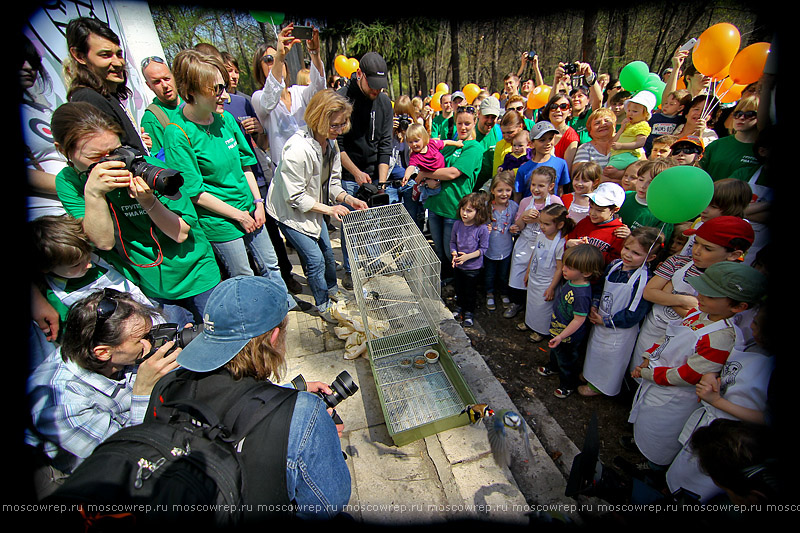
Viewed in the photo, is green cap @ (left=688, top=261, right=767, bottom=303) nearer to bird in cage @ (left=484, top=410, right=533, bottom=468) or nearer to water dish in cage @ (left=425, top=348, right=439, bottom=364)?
bird in cage @ (left=484, top=410, right=533, bottom=468)

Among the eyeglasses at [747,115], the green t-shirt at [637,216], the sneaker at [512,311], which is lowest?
the sneaker at [512,311]

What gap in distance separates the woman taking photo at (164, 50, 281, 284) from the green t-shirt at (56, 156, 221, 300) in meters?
0.22

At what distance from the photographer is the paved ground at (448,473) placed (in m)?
1.95

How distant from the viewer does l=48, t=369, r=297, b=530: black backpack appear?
875 mm

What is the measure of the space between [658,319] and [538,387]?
111 centimetres

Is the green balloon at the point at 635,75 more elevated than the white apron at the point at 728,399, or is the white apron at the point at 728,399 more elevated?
the green balloon at the point at 635,75

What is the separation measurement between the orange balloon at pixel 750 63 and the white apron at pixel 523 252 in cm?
259

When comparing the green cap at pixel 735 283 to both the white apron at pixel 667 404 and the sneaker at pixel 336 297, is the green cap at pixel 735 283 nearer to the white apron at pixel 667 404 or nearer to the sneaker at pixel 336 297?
the white apron at pixel 667 404

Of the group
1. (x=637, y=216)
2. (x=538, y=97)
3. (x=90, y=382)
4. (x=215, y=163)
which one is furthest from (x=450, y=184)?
(x=538, y=97)

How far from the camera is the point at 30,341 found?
1755 millimetres

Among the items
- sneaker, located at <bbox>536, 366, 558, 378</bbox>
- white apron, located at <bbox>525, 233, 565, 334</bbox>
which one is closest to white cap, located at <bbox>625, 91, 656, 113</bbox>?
white apron, located at <bbox>525, 233, 565, 334</bbox>

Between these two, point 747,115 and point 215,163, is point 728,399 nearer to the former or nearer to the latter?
point 747,115

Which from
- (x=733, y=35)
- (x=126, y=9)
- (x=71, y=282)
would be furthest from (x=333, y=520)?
(x=126, y=9)

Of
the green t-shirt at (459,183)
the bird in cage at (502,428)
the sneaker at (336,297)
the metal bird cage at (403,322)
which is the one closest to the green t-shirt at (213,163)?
the metal bird cage at (403,322)
